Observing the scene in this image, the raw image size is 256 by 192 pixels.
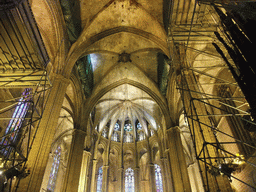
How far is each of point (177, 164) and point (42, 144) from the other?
8.53 meters

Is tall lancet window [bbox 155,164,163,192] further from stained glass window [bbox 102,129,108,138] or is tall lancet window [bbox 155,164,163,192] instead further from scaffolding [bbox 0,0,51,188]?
scaffolding [bbox 0,0,51,188]

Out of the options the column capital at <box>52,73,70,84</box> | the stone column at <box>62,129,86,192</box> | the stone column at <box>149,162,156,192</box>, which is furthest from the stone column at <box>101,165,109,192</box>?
the column capital at <box>52,73,70,84</box>

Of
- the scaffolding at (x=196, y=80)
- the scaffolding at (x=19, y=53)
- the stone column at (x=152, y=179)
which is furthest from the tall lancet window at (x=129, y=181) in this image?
the scaffolding at (x=19, y=53)

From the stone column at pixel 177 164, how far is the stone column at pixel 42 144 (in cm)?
804

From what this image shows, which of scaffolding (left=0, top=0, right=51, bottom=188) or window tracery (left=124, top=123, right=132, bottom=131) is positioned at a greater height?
window tracery (left=124, top=123, right=132, bottom=131)

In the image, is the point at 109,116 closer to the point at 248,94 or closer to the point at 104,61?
the point at 104,61

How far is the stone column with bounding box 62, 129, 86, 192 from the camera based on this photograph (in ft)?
36.3

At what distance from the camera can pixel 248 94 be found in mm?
3291

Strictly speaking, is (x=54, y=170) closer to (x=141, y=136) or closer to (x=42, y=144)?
(x=141, y=136)

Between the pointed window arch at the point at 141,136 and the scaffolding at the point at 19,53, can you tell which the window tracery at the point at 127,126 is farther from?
the scaffolding at the point at 19,53

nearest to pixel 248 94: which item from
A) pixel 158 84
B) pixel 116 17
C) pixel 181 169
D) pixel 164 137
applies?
pixel 181 169

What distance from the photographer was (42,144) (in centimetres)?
730

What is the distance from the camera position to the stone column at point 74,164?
11062mm

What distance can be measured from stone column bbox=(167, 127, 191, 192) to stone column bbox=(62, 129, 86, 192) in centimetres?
589
